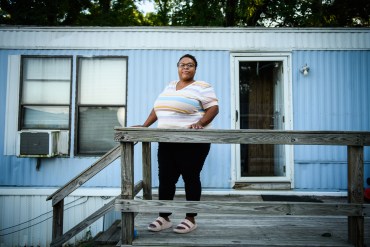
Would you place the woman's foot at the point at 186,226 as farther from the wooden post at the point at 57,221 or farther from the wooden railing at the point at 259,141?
the wooden post at the point at 57,221

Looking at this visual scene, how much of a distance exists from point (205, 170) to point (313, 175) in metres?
1.73

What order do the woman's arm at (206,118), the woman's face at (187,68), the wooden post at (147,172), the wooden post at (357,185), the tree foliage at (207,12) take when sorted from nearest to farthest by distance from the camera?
the wooden post at (357,185)
the woman's arm at (206,118)
the woman's face at (187,68)
the wooden post at (147,172)
the tree foliage at (207,12)

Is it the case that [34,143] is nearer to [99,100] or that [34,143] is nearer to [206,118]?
[99,100]

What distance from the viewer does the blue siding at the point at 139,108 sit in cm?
521

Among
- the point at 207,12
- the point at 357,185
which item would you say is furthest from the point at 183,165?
the point at 207,12

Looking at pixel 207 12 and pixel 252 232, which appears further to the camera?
pixel 207 12

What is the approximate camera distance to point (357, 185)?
2.55m

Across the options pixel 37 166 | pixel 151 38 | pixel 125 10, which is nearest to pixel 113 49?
pixel 151 38

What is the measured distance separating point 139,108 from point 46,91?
1596mm

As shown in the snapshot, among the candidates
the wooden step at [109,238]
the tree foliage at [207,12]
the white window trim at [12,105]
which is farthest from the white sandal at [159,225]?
the tree foliage at [207,12]

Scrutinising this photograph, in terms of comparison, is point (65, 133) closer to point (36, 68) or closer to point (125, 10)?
point (36, 68)

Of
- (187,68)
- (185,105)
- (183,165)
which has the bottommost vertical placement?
(183,165)

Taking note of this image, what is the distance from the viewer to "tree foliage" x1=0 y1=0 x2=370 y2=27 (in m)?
11.5

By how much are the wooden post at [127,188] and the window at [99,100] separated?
2.70m
